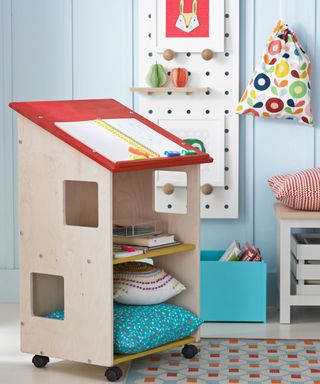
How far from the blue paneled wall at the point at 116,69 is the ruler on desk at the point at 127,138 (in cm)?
92

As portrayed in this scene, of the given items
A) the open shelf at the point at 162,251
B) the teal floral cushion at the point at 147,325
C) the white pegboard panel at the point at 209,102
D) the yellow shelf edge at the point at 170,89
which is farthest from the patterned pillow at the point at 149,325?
the yellow shelf edge at the point at 170,89

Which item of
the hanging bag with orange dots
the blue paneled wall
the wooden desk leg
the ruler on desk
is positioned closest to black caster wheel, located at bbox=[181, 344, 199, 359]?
the wooden desk leg

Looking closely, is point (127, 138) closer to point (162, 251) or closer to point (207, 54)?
point (162, 251)

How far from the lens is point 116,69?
13.1 ft

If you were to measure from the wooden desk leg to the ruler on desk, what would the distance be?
32.2 inches

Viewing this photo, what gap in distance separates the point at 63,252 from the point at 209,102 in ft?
4.04

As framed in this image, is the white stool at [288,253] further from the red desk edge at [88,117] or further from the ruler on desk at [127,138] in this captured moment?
the ruler on desk at [127,138]

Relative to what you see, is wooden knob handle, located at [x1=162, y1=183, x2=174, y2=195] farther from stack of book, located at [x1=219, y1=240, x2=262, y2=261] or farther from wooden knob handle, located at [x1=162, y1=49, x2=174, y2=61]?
wooden knob handle, located at [x1=162, y1=49, x2=174, y2=61]

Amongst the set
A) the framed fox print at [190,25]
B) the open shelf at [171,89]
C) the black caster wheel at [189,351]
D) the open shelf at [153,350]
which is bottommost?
the black caster wheel at [189,351]

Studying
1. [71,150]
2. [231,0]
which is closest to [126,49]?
[231,0]

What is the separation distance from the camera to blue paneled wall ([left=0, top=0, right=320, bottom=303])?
3.91 m

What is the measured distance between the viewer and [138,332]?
2992 mm

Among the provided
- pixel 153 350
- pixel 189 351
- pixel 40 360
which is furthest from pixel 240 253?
pixel 40 360

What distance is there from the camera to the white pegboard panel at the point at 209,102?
3893 mm
